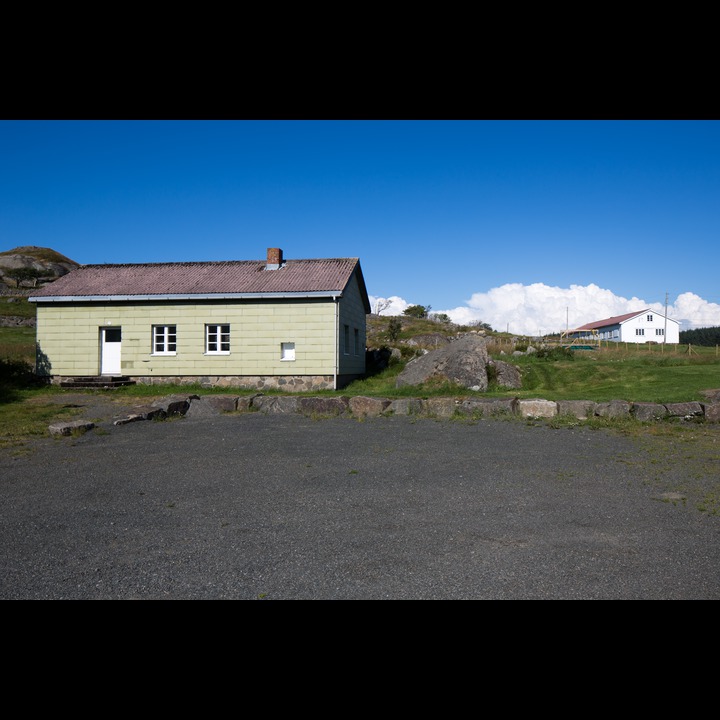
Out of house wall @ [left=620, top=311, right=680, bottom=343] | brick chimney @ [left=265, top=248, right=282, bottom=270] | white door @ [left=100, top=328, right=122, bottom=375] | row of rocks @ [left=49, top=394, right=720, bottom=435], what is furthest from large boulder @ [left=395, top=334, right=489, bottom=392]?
house wall @ [left=620, top=311, right=680, bottom=343]

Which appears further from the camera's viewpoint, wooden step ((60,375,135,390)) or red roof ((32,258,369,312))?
red roof ((32,258,369,312))

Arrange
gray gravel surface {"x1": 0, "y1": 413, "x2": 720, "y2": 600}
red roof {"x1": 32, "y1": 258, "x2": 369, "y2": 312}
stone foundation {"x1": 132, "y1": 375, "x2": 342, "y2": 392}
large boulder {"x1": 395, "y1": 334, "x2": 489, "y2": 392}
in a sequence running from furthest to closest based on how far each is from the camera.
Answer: red roof {"x1": 32, "y1": 258, "x2": 369, "y2": 312} < stone foundation {"x1": 132, "y1": 375, "x2": 342, "y2": 392} < large boulder {"x1": 395, "y1": 334, "x2": 489, "y2": 392} < gray gravel surface {"x1": 0, "y1": 413, "x2": 720, "y2": 600}

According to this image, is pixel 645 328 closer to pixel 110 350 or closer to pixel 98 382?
pixel 110 350

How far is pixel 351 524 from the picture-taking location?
5602 mm

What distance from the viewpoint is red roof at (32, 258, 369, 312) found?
2134 cm

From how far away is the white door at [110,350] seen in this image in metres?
22.1

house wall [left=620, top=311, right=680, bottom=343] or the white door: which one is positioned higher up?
house wall [left=620, top=311, right=680, bottom=343]

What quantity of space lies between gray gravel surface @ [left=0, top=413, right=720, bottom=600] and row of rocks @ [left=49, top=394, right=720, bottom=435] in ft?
11.4

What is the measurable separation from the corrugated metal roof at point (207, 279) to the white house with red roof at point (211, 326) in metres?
0.04

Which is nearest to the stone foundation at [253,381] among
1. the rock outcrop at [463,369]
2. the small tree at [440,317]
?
the rock outcrop at [463,369]

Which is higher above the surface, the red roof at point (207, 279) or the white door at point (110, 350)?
the red roof at point (207, 279)

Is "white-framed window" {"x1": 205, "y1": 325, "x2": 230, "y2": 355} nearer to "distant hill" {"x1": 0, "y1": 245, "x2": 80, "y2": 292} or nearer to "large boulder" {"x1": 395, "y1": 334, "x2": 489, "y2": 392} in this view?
"large boulder" {"x1": 395, "y1": 334, "x2": 489, "y2": 392}

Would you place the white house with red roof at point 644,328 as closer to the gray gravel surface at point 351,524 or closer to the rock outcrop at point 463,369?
the rock outcrop at point 463,369

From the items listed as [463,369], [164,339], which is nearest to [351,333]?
[463,369]
